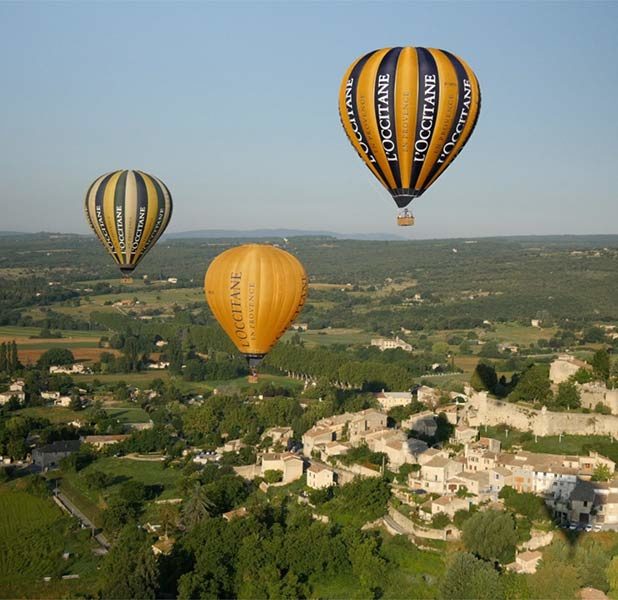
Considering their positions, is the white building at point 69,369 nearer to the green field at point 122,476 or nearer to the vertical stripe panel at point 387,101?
the green field at point 122,476

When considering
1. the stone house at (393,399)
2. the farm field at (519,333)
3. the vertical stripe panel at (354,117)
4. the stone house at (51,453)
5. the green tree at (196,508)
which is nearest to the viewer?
the vertical stripe panel at (354,117)

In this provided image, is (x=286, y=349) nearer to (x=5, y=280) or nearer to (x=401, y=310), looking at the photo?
(x=401, y=310)

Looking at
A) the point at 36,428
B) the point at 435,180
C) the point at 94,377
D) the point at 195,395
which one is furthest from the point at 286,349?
the point at 435,180

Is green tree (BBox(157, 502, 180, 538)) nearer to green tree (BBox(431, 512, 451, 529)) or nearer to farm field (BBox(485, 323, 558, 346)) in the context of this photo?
green tree (BBox(431, 512, 451, 529))

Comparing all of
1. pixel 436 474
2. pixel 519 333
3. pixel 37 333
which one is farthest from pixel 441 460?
pixel 37 333

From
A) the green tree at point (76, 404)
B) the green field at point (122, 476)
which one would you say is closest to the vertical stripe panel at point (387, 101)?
the green field at point (122, 476)

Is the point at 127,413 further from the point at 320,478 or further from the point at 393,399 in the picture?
the point at 320,478

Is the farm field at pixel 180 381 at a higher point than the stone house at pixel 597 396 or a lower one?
lower
